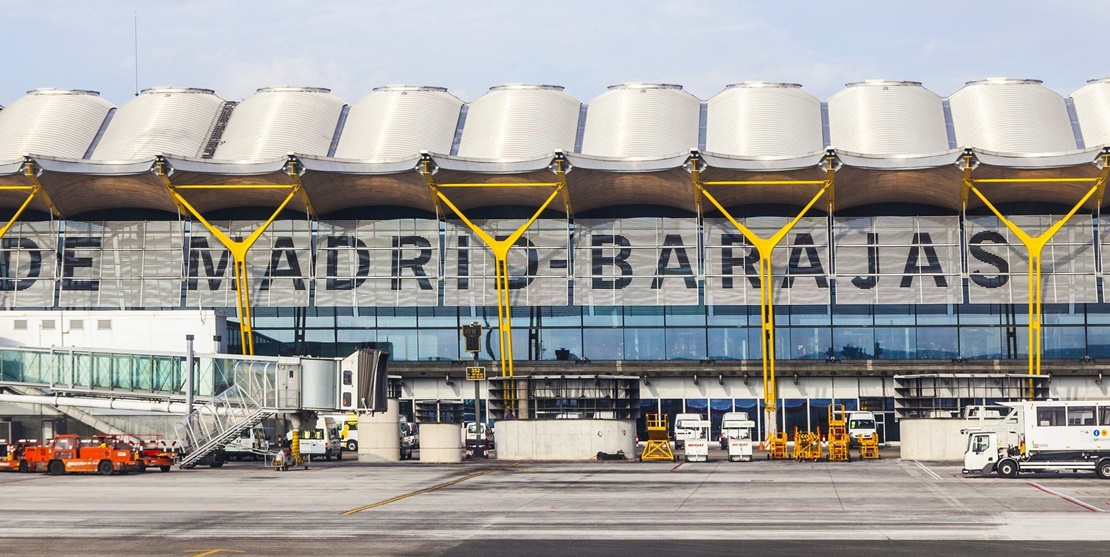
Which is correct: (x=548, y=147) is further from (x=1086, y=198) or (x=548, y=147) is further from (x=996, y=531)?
(x=996, y=531)

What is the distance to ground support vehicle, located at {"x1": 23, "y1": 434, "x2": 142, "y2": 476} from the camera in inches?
2021

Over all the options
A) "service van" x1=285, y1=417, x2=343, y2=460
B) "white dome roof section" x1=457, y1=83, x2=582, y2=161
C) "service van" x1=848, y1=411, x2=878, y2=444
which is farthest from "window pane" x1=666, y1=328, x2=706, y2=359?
"service van" x1=285, y1=417, x2=343, y2=460

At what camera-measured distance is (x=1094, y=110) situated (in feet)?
279

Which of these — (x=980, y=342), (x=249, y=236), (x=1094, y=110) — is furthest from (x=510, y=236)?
(x=1094, y=110)

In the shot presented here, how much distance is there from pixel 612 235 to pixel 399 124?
51.9 ft

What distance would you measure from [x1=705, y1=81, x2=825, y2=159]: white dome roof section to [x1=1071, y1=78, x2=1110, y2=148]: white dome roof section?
16.8m

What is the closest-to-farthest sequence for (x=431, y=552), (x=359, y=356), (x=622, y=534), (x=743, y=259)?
1. (x=431, y=552)
2. (x=622, y=534)
3. (x=359, y=356)
4. (x=743, y=259)

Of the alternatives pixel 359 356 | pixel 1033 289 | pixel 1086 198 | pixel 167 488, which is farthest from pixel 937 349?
pixel 167 488

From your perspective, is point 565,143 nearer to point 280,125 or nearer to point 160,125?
point 280,125

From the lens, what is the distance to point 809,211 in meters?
83.2

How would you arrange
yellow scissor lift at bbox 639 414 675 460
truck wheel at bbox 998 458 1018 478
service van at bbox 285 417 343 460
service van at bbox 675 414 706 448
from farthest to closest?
service van at bbox 675 414 706 448, service van at bbox 285 417 343 460, yellow scissor lift at bbox 639 414 675 460, truck wheel at bbox 998 458 1018 478

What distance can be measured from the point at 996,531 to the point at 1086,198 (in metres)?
52.4

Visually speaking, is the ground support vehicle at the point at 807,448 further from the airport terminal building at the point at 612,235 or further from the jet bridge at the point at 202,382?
the jet bridge at the point at 202,382

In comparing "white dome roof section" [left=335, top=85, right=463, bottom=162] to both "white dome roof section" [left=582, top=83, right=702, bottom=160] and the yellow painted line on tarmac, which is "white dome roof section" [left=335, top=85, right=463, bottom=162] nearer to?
"white dome roof section" [left=582, top=83, right=702, bottom=160]
